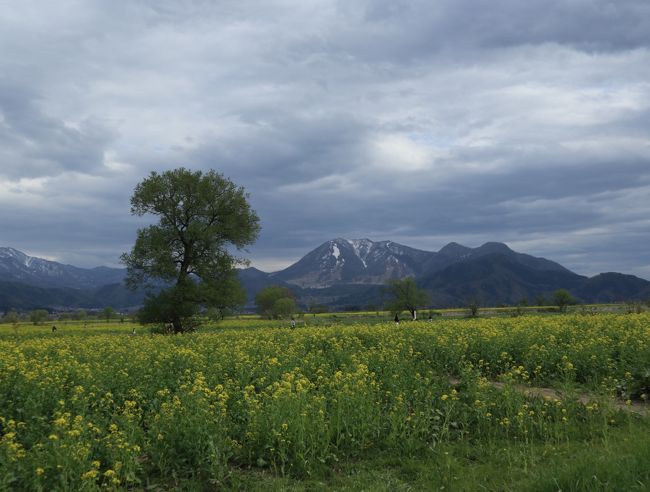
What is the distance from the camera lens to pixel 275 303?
15400 cm

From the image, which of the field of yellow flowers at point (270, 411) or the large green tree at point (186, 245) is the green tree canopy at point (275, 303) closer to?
the large green tree at point (186, 245)

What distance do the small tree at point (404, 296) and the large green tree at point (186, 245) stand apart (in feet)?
263

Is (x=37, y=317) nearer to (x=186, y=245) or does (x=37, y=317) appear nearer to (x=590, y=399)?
(x=186, y=245)

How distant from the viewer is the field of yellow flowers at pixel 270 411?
8109mm

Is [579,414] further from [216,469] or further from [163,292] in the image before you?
[163,292]

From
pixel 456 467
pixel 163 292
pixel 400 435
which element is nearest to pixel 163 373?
pixel 400 435

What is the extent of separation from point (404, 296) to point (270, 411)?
117558mm

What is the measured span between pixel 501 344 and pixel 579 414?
22.8 ft

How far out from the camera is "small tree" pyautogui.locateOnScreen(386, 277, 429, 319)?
124 m

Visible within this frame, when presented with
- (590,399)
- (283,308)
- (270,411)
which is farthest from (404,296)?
(270,411)

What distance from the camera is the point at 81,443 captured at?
763 centimetres

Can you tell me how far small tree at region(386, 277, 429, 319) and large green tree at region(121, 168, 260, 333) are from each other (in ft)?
263

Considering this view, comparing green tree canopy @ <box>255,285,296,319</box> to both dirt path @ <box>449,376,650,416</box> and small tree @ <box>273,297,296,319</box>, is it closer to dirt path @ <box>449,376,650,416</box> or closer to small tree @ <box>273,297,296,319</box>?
small tree @ <box>273,297,296,319</box>

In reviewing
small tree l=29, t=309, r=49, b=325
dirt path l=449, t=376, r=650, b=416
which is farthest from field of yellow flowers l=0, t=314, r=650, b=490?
small tree l=29, t=309, r=49, b=325
